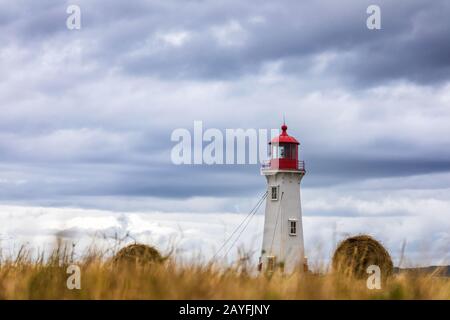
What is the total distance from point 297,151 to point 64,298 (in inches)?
916

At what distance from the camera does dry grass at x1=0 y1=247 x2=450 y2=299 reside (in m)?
9.13

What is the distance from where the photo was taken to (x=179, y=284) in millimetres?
9109

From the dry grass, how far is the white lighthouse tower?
1961cm

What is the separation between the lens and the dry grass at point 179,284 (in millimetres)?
9133

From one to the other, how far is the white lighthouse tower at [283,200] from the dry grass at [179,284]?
1961 centimetres

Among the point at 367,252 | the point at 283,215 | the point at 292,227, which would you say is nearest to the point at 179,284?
the point at 367,252

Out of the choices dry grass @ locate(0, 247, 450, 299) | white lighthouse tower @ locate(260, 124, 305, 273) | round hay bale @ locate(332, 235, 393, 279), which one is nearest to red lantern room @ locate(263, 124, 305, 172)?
white lighthouse tower @ locate(260, 124, 305, 273)

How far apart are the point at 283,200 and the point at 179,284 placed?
2208 cm

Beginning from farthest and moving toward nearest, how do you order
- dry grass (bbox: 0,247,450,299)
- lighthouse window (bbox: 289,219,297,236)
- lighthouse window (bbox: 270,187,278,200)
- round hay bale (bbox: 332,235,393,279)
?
lighthouse window (bbox: 270,187,278,200)
lighthouse window (bbox: 289,219,297,236)
round hay bale (bbox: 332,235,393,279)
dry grass (bbox: 0,247,450,299)

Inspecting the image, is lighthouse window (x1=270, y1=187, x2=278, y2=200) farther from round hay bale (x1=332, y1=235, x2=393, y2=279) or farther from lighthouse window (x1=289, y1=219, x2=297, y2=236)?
round hay bale (x1=332, y1=235, x2=393, y2=279)
